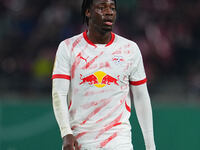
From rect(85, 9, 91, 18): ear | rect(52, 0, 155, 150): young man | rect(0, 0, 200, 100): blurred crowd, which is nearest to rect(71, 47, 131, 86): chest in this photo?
rect(52, 0, 155, 150): young man

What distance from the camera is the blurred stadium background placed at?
687cm

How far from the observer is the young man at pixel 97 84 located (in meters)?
3.41

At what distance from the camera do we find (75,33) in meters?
8.53

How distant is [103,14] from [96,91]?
1.92 feet

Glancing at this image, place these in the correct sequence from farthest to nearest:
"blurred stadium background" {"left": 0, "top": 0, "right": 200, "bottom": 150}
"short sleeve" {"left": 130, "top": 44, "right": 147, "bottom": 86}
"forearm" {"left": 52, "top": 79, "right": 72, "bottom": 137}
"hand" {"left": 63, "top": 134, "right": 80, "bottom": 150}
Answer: "blurred stadium background" {"left": 0, "top": 0, "right": 200, "bottom": 150} < "short sleeve" {"left": 130, "top": 44, "right": 147, "bottom": 86} < "forearm" {"left": 52, "top": 79, "right": 72, "bottom": 137} < "hand" {"left": 63, "top": 134, "right": 80, "bottom": 150}

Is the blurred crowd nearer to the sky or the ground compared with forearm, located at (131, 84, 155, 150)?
nearer to the sky

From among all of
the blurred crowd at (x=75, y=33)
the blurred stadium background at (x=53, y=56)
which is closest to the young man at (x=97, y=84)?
the blurred stadium background at (x=53, y=56)

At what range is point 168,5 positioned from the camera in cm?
878

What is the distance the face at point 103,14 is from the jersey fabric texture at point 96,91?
0.54ft

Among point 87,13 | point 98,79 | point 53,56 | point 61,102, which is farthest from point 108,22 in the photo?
point 53,56

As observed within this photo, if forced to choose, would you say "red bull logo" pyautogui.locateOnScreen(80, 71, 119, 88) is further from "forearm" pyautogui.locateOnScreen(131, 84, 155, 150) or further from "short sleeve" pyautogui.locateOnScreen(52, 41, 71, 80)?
"forearm" pyautogui.locateOnScreen(131, 84, 155, 150)

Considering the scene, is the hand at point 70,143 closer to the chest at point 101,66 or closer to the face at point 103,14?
the chest at point 101,66

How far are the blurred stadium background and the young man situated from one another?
3326 millimetres

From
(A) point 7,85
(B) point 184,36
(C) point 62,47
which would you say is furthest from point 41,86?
(C) point 62,47
